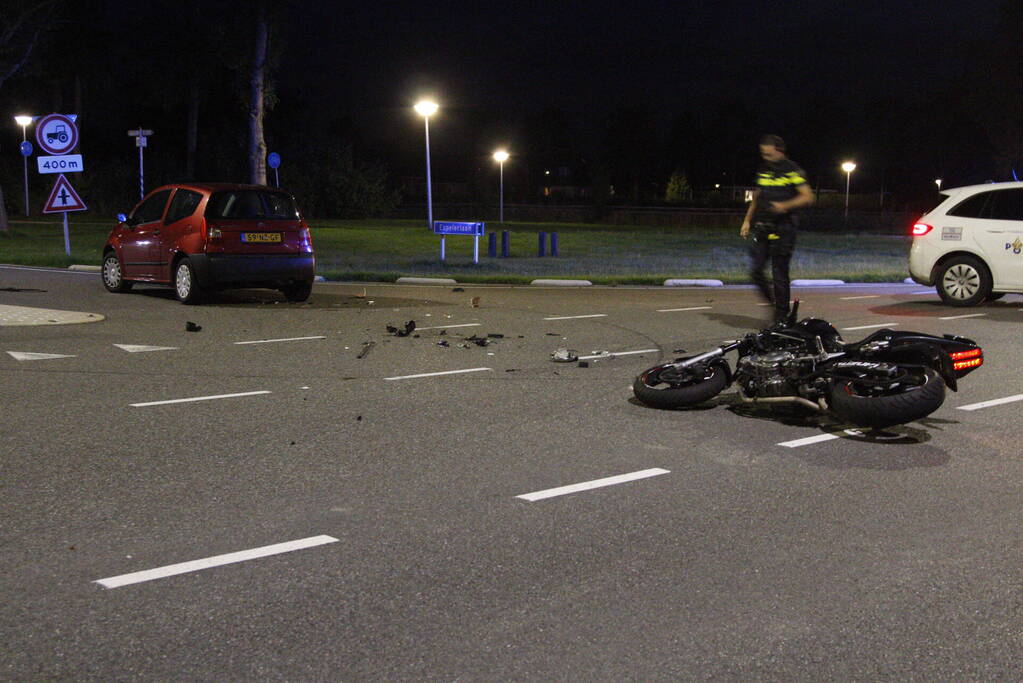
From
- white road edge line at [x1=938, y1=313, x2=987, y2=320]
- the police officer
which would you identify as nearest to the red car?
the police officer

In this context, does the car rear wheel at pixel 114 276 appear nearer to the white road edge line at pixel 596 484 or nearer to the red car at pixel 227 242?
the red car at pixel 227 242

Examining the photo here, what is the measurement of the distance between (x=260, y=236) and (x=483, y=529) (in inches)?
428

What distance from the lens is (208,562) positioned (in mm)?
4641

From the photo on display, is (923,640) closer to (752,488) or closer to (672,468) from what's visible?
(752,488)

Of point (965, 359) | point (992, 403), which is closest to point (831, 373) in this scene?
point (965, 359)

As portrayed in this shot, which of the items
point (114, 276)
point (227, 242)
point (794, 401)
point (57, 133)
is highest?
point (57, 133)

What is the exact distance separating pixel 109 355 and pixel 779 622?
8.38 meters

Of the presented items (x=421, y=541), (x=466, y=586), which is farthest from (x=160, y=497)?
(x=466, y=586)

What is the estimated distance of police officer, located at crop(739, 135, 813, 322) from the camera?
10867 millimetres

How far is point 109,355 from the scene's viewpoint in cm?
1066

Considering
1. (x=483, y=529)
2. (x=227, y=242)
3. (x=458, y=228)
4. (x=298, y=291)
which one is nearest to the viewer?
(x=483, y=529)

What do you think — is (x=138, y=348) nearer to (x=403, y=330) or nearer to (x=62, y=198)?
(x=403, y=330)

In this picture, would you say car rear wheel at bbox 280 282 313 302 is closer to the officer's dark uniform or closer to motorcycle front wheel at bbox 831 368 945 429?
the officer's dark uniform

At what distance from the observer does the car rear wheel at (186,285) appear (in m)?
15.1
